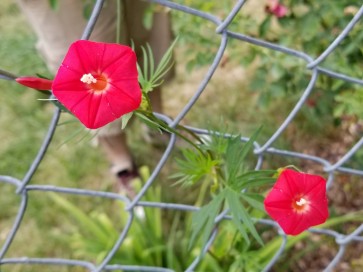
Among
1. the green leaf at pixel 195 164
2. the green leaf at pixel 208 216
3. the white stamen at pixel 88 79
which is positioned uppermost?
the green leaf at pixel 195 164

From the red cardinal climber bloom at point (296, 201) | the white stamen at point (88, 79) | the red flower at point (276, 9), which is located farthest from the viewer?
the red flower at point (276, 9)

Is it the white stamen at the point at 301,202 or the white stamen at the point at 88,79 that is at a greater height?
the white stamen at the point at 88,79

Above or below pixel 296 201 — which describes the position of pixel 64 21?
above

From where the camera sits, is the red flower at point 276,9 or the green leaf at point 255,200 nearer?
the green leaf at point 255,200

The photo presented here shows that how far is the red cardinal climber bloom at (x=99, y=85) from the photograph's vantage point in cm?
51

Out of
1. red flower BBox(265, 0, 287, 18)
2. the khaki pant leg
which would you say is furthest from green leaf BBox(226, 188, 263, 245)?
red flower BBox(265, 0, 287, 18)

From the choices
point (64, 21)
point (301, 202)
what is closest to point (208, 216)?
point (301, 202)

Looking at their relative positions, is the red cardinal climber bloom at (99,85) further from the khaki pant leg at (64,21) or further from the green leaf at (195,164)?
the khaki pant leg at (64,21)

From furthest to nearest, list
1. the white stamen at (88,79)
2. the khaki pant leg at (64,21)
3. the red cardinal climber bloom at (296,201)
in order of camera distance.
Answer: the khaki pant leg at (64,21)
the red cardinal climber bloom at (296,201)
the white stamen at (88,79)

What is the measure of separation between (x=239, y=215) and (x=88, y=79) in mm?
330

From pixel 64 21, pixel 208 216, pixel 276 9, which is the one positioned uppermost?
pixel 276 9

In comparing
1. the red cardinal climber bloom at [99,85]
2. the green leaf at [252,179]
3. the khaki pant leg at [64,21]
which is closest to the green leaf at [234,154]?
the green leaf at [252,179]

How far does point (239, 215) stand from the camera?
28.0 inches

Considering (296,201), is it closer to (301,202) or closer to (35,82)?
(301,202)
